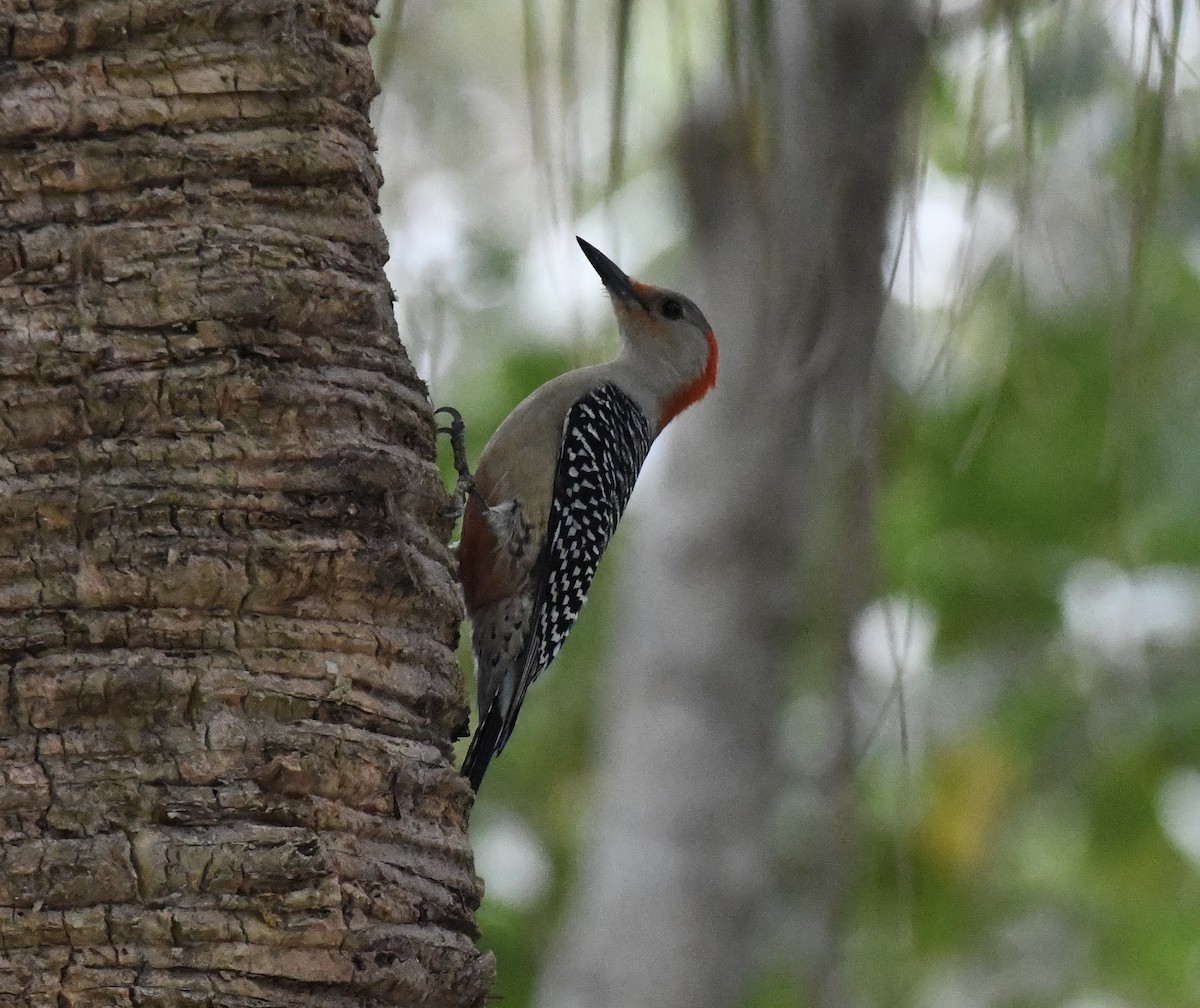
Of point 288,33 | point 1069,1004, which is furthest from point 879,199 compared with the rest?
point 1069,1004

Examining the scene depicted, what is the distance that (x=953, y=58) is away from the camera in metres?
7.68

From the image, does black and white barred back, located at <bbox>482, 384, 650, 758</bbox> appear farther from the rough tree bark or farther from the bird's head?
the rough tree bark

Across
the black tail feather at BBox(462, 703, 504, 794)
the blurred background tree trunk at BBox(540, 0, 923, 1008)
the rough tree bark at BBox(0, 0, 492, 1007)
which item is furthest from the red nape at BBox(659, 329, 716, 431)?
the rough tree bark at BBox(0, 0, 492, 1007)

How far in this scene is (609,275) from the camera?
625 cm

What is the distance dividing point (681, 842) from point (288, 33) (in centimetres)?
521

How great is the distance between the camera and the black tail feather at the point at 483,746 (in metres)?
4.87

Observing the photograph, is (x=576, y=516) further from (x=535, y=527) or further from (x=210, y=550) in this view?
(x=210, y=550)

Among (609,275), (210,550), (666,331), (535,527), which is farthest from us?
(666,331)

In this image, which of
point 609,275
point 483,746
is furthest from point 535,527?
point 609,275

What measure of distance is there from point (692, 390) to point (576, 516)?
1.18 metres

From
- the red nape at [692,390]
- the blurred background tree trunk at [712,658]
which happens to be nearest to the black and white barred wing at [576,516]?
the red nape at [692,390]

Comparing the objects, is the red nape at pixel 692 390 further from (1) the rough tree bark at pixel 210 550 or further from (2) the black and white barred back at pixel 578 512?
(1) the rough tree bark at pixel 210 550

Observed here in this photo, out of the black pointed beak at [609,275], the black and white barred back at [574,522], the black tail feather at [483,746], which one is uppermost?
the black pointed beak at [609,275]

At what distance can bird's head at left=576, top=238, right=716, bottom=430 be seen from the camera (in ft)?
20.9
